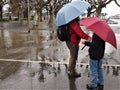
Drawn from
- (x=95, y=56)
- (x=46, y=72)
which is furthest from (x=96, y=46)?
(x=46, y=72)

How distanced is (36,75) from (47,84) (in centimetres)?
93

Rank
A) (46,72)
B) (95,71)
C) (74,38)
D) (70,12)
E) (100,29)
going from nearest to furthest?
1. (100,29)
2. (95,71)
3. (70,12)
4. (74,38)
5. (46,72)

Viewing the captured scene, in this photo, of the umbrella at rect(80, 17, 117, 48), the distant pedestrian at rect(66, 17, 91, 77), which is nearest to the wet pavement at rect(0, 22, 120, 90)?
the distant pedestrian at rect(66, 17, 91, 77)

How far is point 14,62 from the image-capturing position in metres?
10.2

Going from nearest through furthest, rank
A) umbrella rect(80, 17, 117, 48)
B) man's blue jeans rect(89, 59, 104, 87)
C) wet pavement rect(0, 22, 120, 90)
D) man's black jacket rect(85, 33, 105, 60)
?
1. umbrella rect(80, 17, 117, 48)
2. man's black jacket rect(85, 33, 105, 60)
3. man's blue jeans rect(89, 59, 104, 87)
4. wet pavement rect(0, 22, 120, 90)

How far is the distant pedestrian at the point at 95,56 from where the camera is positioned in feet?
23.0

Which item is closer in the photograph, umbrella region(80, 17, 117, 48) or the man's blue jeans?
umbrella region(80, 17, 117, 48)

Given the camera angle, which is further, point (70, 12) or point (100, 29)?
point (70, 12)

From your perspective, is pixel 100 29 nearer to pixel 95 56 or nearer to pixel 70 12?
pixel 95 56

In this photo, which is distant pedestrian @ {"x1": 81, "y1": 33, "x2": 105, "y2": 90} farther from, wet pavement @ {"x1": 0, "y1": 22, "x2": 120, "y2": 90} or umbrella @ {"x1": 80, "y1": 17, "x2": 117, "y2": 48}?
wet pavement @ {"x1": 0, "y1": 22, "x2": 120, "y2": 90}

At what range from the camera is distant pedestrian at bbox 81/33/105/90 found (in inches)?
275

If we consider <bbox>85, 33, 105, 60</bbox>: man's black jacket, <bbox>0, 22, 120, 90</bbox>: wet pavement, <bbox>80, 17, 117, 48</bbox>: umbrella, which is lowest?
<bbox>0, 22, 120, 90</bbox>: wet pavement

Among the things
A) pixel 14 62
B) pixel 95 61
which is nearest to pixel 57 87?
pixel 95 61

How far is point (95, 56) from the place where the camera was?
23.0ft
